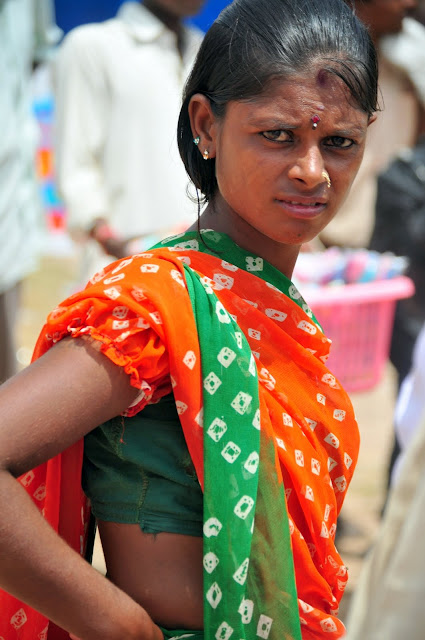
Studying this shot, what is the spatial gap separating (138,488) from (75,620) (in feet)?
0.77

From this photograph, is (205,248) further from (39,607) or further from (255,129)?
(39,607)

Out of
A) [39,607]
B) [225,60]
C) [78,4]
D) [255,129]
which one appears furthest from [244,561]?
[78,4]

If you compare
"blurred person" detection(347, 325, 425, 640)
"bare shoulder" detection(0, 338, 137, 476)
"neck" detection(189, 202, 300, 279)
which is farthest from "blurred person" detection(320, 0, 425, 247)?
"blurred person" detection(347, 325, 425, 640)

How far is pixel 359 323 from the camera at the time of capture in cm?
393

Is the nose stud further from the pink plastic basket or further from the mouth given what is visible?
the pink plastic basket

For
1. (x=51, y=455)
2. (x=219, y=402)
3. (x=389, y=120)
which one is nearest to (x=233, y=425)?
(x=219, y=402)

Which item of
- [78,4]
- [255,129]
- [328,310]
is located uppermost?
[255,129]

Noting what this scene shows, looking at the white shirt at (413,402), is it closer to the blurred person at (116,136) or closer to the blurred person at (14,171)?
the blurred person at (116,136)

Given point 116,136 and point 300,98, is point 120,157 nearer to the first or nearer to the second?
point 116,136

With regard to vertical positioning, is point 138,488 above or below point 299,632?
above

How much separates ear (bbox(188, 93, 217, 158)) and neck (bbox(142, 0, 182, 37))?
9.32 feet

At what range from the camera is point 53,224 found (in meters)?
8.62

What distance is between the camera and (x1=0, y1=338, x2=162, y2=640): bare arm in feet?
4.20

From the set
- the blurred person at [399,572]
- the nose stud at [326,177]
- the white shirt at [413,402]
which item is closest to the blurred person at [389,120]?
the white shirt at [413,402]
